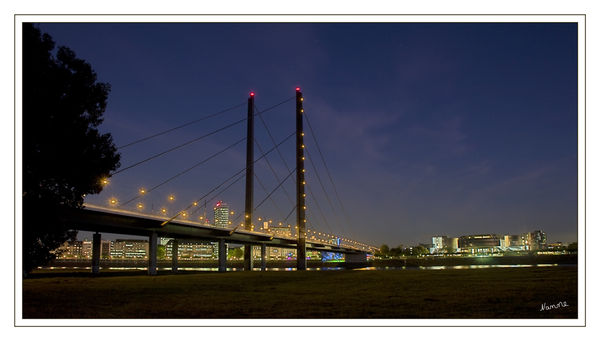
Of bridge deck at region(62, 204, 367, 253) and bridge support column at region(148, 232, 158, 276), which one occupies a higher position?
→ bridge deck at region(62, 204, 367, 253)

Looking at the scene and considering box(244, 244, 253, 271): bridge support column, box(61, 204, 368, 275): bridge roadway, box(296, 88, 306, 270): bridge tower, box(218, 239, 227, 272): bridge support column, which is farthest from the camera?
box(244, 244, 253, 271): bridge support column

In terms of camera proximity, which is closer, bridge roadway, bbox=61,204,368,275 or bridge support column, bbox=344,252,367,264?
bridge roadway, bbox=61,204,368,275

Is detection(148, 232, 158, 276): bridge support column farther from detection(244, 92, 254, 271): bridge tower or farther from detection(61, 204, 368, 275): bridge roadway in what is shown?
detection(244, 92, 254, 271): bridge tower

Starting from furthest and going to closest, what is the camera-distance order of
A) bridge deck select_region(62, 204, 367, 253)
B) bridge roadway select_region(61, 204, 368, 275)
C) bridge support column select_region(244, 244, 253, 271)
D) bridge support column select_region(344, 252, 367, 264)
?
bridge support column select_region(344, 252, 367, 264) < bridge support column select_region(244, 244, 253, 271) < bridge roadway select_region(61, 204, 368, 275) < bridge deck select_region(62, 204, 367, 253)

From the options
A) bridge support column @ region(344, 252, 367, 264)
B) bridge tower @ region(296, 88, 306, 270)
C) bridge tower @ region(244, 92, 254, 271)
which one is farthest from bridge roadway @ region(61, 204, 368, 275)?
bridge support column @ region(344, 252, 367, 264)

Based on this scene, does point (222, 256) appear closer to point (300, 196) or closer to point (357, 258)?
point (300, 196)

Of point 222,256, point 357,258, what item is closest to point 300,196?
point 222,256

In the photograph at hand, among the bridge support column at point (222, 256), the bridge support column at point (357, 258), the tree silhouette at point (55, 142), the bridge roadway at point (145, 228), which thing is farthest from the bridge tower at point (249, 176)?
the bridge support column at point (357, 258)
